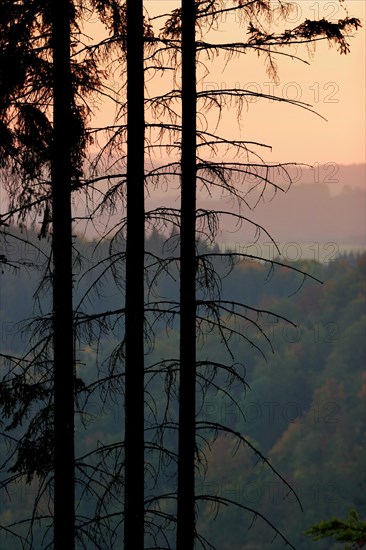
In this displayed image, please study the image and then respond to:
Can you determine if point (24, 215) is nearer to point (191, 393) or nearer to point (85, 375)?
point (191, 393)

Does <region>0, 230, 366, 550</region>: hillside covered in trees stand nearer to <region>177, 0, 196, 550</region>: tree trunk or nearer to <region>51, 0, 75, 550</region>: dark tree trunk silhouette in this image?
<region>177, 0, 196, 550</region>: tree trunk

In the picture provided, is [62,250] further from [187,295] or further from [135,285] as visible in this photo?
[187,295]

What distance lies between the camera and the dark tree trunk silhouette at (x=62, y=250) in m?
6.70

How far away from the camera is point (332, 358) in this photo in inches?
6673

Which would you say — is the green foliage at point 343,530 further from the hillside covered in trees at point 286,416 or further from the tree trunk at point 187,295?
the hillside covered in trees at point 286,416

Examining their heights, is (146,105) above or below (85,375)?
below

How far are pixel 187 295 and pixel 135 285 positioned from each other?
1.41 ft

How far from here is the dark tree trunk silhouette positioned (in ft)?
22.0

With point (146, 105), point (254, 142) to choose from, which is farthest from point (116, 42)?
point (254, 142)

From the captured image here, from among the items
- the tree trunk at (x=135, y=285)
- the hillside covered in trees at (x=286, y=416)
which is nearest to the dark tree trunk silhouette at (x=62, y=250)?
the tree trunk at (x=135, y=285)

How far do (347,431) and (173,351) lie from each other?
115ft

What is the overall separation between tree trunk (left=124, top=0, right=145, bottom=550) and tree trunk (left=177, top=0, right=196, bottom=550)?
13.0 inches

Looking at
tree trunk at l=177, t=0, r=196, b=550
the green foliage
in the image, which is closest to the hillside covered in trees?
tree trunk at l=177, t=0, r=196, b=550

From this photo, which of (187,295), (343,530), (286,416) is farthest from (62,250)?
(286,416)
